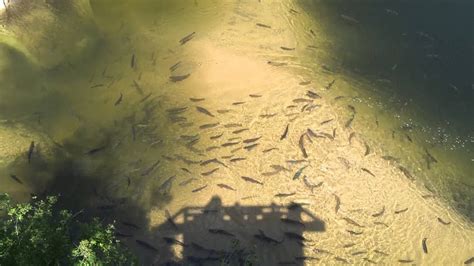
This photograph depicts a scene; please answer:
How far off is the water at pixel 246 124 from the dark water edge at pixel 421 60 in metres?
0.06

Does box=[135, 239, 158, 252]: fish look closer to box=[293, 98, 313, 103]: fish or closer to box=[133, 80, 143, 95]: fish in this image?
box=[133, 80, 143, 95]: fish

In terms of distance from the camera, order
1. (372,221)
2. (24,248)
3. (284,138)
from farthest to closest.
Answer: (284,138)
(372,221)
(24,248)

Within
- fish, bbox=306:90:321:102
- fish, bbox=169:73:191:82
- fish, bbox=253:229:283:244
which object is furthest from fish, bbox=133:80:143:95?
fish, bbox=253:229:283:244

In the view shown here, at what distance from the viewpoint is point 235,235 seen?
10.5 meters

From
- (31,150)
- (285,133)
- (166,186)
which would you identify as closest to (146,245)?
(166,186)

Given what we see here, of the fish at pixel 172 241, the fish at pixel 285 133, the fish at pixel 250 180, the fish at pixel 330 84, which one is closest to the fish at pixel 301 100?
the fish at pixel 330 84

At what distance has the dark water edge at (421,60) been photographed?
42.6 ft

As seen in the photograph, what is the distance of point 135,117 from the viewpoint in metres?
12.3

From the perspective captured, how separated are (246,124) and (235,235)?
3249 millimetres

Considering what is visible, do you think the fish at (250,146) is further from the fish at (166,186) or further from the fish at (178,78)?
the fish at (178,78)

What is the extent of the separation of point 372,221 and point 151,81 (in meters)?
6.98

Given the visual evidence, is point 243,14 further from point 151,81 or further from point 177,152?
point 177,152

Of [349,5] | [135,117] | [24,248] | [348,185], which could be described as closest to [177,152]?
[135,117]

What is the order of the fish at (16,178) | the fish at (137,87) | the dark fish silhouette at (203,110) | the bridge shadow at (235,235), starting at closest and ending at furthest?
1. the bridge shadow at (235,235)
2. the fish at (16,178)
3. the dark fish silhouette at (203,110)
4. the fish at (137,87)
